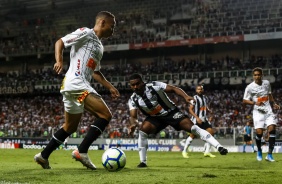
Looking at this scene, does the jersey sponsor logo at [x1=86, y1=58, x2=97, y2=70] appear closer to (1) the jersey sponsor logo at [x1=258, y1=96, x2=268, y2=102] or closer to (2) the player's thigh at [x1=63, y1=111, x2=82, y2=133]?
(2) the player's thigh at [x1=63, y1=111, x2=82, y2=133]

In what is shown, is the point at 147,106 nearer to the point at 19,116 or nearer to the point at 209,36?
the point at 209,36

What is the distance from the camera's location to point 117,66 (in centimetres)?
5212

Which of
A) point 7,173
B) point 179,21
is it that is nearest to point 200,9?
point 179,21

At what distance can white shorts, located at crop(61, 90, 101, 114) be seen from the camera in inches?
323

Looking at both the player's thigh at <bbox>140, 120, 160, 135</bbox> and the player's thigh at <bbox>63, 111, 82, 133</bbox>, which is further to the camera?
the player's thigh at <bbox>140, 120, 160, 135</bbox>

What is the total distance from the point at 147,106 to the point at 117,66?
41369 millimetres

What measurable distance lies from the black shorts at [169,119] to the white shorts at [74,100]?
302cm

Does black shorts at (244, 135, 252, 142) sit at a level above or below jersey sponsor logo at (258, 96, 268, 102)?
below

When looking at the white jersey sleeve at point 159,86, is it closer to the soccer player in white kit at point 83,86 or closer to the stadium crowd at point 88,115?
the soccer player in white kit at point 83,86

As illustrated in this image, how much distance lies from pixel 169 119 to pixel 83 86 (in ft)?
10.8

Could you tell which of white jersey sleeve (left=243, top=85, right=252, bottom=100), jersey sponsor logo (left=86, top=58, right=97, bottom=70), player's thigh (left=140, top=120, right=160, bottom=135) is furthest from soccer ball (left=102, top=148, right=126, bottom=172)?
white jersey sleeve (left=243, top=85, right=252, bottom=100)

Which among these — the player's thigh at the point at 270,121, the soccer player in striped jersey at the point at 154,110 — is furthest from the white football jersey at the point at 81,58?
the player's thigh at the point at 270,121

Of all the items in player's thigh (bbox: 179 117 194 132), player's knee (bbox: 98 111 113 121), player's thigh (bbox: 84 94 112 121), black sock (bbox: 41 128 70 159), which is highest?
player's thigh (bbox: 84 94 112 121)

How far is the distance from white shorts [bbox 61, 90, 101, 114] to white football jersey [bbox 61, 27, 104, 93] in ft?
0.24
